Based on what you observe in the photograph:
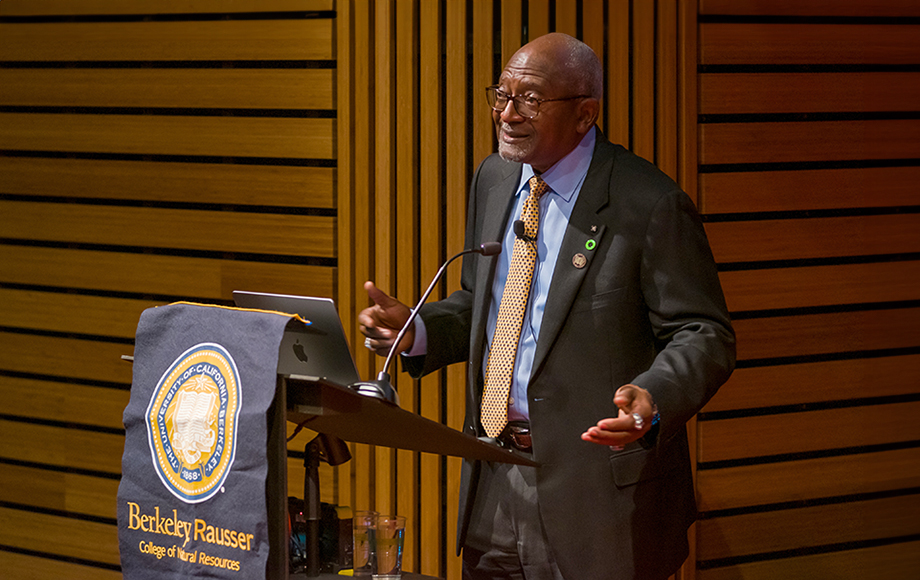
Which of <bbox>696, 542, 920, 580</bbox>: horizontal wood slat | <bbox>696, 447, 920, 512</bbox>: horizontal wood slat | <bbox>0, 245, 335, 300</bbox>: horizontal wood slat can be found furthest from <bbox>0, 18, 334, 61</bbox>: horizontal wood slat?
<bbox>696, 542, 920, 580</bbox>: horizontal wood slat

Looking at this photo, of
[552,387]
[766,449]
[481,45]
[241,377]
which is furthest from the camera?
[766,449]

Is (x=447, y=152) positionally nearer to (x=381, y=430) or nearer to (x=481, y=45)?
(x=481, y=45)

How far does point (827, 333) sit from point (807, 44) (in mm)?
1105

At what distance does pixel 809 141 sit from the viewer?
12.0ft

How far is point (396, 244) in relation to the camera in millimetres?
3420

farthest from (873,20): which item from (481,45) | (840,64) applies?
(481,45)

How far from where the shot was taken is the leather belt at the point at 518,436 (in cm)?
219

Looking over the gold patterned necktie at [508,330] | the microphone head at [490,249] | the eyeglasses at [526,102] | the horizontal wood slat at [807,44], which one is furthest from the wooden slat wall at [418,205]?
the microphone head at [490,249]

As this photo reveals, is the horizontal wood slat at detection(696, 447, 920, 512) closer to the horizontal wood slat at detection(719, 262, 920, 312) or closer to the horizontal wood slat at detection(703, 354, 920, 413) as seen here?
the horizontal wood slat at detection(703, 354, 920, 413)

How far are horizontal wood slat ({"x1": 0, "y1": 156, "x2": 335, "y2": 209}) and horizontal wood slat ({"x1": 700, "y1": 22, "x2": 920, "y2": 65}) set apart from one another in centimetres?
150

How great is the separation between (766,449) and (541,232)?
185 centimetres

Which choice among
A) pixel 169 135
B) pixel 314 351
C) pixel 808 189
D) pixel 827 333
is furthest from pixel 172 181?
pixel 827 333

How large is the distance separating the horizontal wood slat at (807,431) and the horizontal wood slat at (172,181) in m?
1.69

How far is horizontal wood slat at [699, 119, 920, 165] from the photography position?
3525 millimetres
